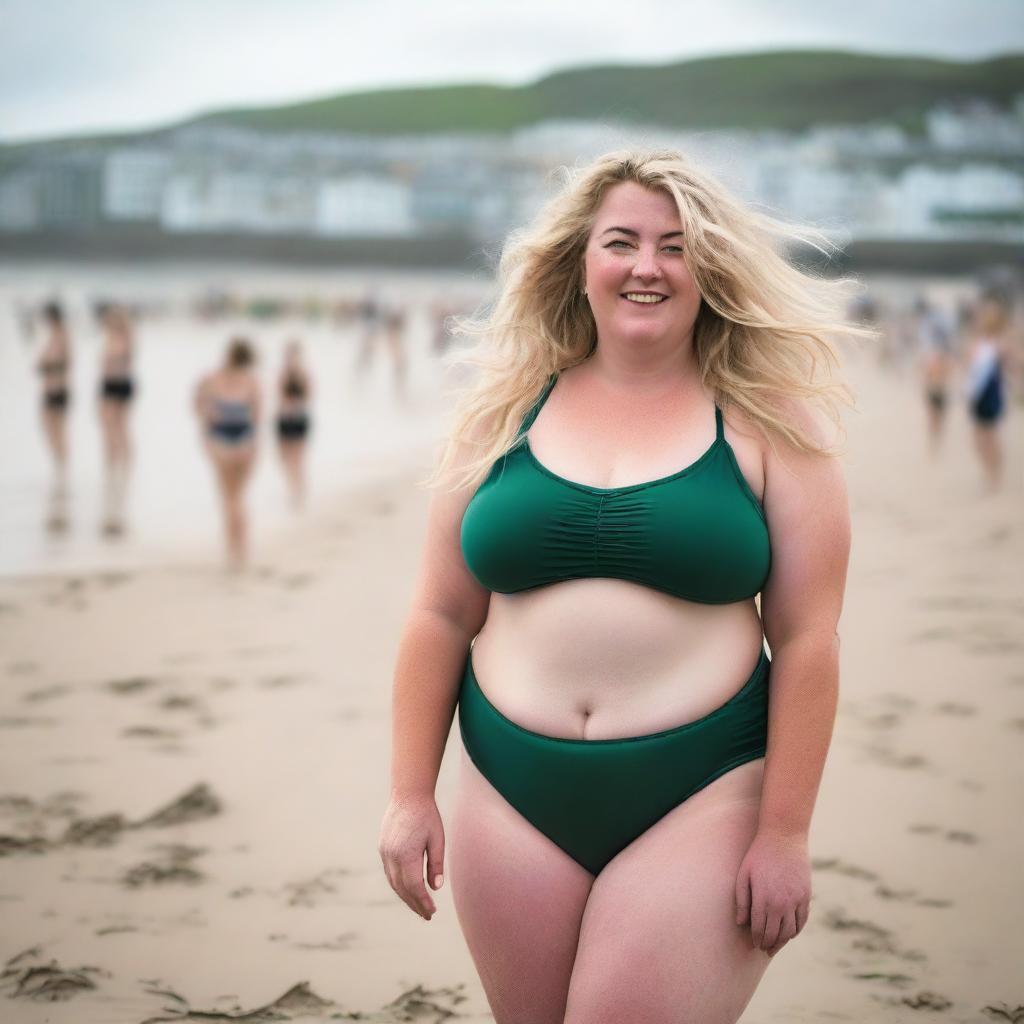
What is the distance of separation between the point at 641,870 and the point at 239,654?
5641 mm

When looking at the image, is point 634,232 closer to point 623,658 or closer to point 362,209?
point 623,658

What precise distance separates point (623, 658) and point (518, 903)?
39 centimetres

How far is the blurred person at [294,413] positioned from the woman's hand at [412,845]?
10493mm

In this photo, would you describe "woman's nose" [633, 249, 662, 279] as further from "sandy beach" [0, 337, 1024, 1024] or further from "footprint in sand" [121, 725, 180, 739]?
"footprint in sand" [121, 725, 180, 739]

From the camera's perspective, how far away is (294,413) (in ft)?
42.9

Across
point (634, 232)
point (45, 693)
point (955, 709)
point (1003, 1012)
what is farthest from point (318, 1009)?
point (45, 693)

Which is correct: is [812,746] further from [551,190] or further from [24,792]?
[24,792]

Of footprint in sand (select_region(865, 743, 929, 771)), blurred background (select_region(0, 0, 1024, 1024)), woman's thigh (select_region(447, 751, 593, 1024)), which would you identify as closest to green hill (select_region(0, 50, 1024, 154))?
blurred background (select_region(0, 0, 1024, 1024))

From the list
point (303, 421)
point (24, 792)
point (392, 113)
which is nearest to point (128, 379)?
point (303, 421)

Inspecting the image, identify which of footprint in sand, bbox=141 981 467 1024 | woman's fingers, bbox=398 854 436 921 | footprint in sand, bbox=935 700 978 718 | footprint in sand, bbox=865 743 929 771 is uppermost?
woman's fingers, bbox=398 854 436 921

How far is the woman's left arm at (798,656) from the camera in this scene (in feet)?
6.48

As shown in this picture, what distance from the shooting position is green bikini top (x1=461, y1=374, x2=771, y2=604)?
1.95m

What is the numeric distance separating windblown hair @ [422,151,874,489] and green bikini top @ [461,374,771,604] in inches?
4.1

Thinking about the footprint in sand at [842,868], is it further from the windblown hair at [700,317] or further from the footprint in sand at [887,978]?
the windblown hair at [700,317]
